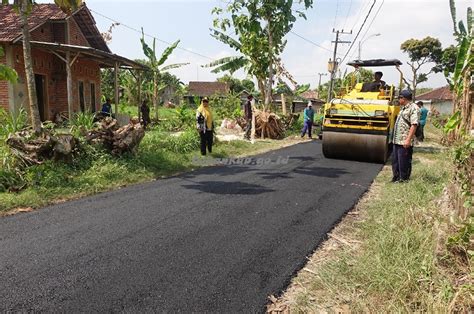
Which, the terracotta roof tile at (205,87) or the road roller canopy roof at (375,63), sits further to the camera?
the terracotta roof tile at (205,87)

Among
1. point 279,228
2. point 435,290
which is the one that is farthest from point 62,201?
point 435,290

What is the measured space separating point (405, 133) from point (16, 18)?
47.4ft

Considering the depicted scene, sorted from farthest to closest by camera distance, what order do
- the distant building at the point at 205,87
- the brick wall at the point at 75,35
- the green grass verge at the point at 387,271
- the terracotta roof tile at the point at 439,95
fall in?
the distant building at the point at 205,87
the terracotta roof tile at the point at 439,95
the brick wall at the point at 75,35
the green grass verge at the point at 387,271

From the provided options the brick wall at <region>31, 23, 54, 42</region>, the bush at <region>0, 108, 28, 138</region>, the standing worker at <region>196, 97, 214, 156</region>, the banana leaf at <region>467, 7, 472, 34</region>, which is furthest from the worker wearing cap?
the brick wall at <region>31, 23, 54, 42</region>

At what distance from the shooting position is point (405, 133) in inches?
254

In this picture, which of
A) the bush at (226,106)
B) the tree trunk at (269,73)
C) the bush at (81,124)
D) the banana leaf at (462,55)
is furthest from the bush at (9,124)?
the bush at (226,106)

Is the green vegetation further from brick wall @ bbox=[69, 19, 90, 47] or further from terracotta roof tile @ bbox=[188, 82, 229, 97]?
terracotta roof tile @ bbox=[188, 82, 229, 97]

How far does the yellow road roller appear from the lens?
337 inches

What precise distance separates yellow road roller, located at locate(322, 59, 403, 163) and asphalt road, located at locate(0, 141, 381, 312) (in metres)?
2.39

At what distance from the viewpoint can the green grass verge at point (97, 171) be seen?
5797 millimetres

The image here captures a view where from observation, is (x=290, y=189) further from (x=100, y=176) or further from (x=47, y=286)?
(x=47, y=286)

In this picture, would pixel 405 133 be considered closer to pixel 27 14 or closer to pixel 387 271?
pixel 387 271

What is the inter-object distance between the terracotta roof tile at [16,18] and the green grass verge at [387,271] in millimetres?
13063

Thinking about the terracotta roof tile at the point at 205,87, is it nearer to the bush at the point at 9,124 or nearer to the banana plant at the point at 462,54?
the bush at the point at 9,124
